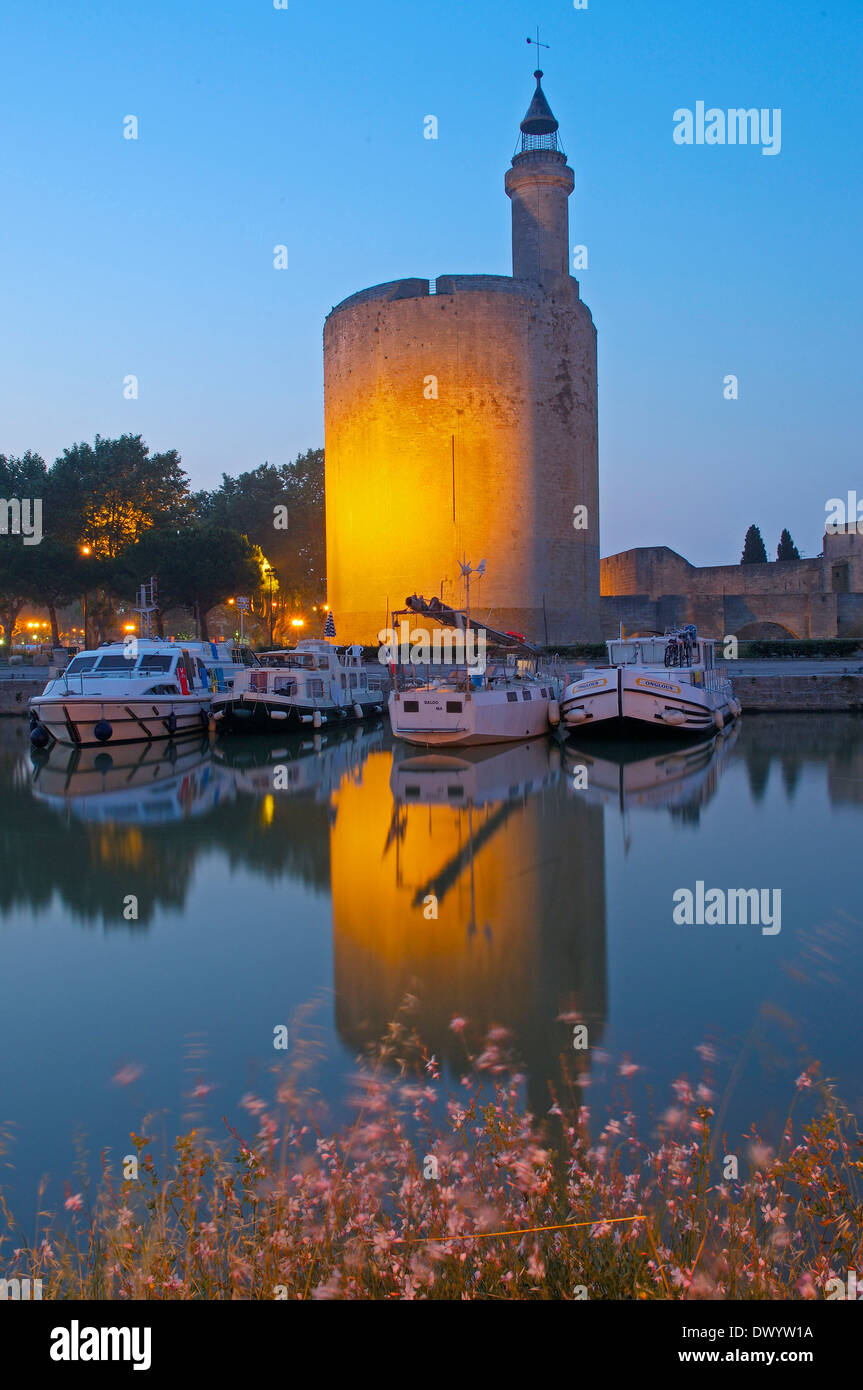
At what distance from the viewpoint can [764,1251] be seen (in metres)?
2.61

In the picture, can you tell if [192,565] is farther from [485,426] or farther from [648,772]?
[648,772]

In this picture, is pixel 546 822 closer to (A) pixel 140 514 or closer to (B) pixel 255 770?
(B) pixel 255 770

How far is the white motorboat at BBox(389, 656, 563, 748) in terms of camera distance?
54.1ft

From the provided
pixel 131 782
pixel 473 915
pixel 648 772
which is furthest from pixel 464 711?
pixel 473 915

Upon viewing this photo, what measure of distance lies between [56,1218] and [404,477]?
31.1 meters

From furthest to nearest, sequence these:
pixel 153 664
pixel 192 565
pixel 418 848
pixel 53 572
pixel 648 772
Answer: pixel 53 572 < pixel 192 565 < pixel 153 664 < pixel 648 772 < pixel 418 848

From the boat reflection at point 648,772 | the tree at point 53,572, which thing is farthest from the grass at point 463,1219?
the tree at point 53,572

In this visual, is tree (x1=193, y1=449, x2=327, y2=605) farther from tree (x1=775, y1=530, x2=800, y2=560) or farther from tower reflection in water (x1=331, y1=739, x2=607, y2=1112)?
tower reflection in water (x1=331, y1=739, x2=607, y2=1112)

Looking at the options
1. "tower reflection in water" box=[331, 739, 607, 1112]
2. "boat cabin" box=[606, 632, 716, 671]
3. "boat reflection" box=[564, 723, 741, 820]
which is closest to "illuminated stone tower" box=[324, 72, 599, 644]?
"boat cabin" box=[606, 632, 716, 671]

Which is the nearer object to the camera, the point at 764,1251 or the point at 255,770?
the point at 764,1251

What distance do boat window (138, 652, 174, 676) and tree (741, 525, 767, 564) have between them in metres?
31.1

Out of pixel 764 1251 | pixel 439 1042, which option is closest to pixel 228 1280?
pixel 764 1251

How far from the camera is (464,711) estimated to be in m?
16.5

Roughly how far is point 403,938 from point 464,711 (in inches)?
396
